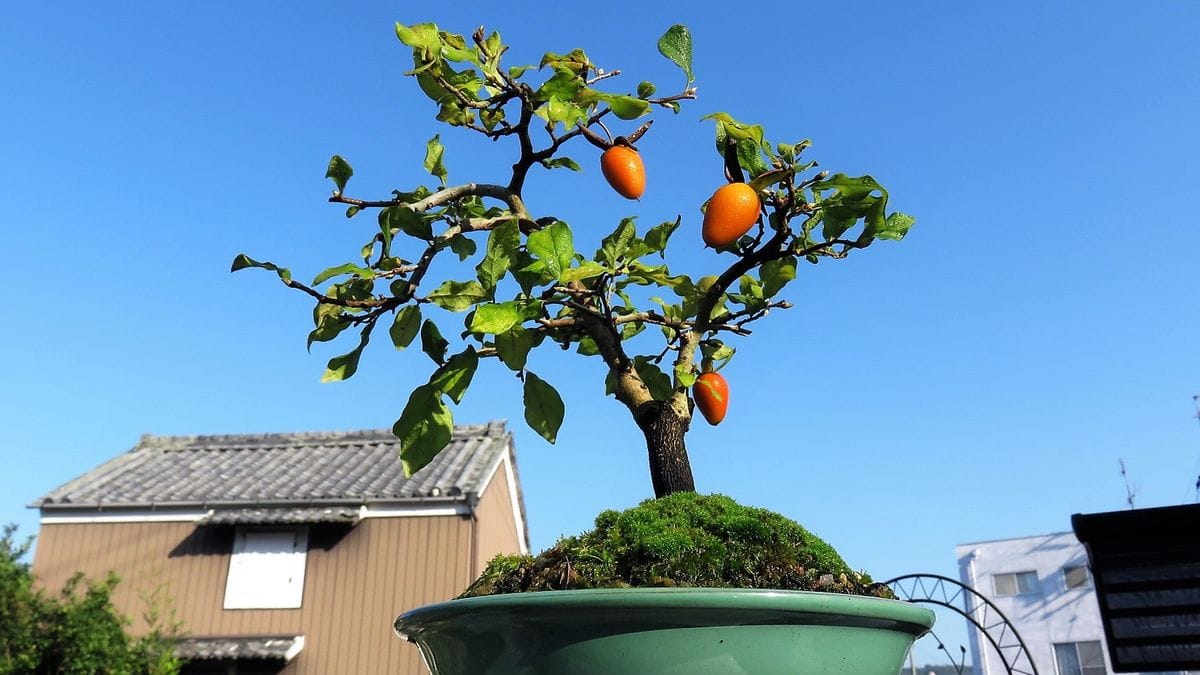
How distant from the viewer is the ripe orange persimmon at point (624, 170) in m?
1.15

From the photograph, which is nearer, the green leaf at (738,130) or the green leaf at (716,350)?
the green leaf at (738,130)

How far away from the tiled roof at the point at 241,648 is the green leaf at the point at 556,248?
8.74 meters

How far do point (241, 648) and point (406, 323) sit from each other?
8.64 meters

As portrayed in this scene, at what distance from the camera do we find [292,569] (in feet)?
29.4

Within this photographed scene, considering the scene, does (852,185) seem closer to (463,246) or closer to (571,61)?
(571,61)

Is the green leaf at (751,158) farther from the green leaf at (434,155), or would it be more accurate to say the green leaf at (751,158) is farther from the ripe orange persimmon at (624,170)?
the green leaf at (434,155)

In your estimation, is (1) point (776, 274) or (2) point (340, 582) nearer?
(1) point (776, 274)

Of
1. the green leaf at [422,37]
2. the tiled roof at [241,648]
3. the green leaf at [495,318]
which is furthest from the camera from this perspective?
the tiled roof at [241,648]

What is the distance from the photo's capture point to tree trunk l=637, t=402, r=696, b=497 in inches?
46.2

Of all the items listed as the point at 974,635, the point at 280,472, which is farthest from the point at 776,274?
the point at 974,635

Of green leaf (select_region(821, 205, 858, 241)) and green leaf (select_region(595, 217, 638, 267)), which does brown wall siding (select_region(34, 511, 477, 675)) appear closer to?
green leaf (select_region(595, 217, 638, 267))

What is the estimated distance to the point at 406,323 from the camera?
1144mm

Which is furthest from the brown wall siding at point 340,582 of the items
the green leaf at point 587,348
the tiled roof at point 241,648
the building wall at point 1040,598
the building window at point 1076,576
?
the building window at point 1076,576

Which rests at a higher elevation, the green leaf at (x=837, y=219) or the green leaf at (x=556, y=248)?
the green leaf at (x=837, y=219)
